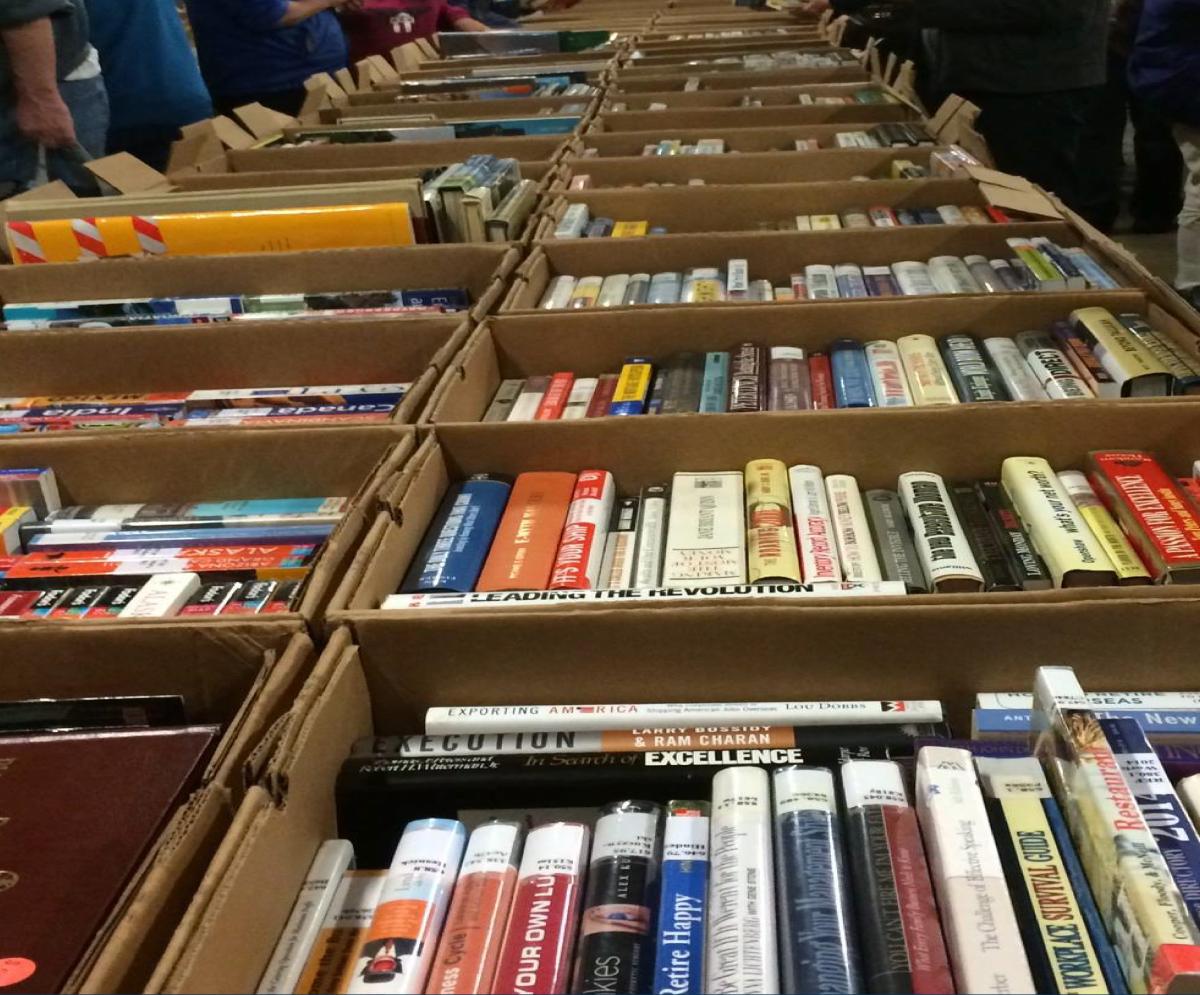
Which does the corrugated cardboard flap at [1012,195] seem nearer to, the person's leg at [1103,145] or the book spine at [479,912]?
the book spine at [479,912]

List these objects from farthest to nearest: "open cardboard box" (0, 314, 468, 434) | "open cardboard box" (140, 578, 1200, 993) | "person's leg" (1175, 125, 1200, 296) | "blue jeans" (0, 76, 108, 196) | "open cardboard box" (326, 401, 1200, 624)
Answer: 1. "person's leg" (1175, 125, 1200, 296)
2. "blue jeans" (0, 76, 108, 196)
3. "open cardboard box" (0, 314, 468, 434)
4. "open cardboard box" (326, 401, 1200, 624)
5. "open cardboard box" (140, 578, 1200, 993)

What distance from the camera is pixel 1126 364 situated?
134 cm

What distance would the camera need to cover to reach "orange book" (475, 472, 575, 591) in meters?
1.10

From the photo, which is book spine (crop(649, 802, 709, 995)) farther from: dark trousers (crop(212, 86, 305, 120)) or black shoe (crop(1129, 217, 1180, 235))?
black shoe (crop(1129, 217, 1180, 235))

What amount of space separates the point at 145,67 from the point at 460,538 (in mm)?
2421

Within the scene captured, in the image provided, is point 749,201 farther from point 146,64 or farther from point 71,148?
point 146,64

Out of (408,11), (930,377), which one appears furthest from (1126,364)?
(408,11)

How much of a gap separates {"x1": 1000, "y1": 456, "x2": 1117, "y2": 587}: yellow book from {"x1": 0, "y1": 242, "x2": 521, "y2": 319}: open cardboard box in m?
0.92

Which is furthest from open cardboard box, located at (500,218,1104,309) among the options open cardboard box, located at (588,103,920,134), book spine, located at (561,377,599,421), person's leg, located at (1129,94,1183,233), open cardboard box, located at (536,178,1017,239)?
person's leg, located at (1129,94,1183,233)

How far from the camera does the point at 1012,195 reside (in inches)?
75.9

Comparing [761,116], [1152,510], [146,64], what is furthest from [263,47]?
[1152,510]

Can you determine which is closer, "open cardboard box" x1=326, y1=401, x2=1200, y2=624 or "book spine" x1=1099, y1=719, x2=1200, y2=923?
"book spine" x1=1099, y1=719, x2=1200, y2=923

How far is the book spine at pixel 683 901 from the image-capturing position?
691mm

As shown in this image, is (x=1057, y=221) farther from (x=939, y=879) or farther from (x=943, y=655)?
(x=939, y=879)
